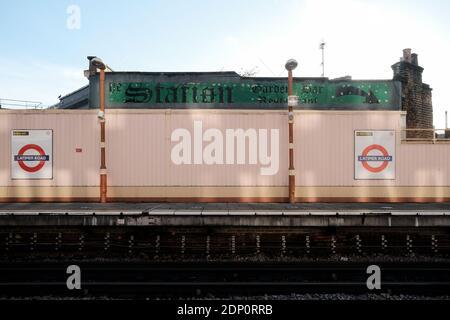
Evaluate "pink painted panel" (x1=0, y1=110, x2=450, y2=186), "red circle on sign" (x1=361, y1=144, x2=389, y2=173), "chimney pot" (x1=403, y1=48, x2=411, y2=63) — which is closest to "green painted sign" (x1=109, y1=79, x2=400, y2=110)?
"pink painted panel" (x1=0, y1=110, x2=450, y2=186)

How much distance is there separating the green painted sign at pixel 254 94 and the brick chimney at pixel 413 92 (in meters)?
3.11

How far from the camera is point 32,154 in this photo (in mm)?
12328

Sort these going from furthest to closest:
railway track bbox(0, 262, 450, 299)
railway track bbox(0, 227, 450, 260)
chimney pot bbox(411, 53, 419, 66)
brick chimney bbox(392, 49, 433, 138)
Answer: chimney pot bbox(411, 53, 419, 66), brick chimney bbox(392, 49, 433, 138), railway track bbox(0, 227, 450, 260), railway track bbox(0, 262, 450, 299)

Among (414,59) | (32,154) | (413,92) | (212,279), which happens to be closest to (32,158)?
(32,154)

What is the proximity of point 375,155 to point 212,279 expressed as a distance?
9.77 m

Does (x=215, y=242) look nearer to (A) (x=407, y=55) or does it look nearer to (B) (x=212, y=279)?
(B) (x=212, y=279)

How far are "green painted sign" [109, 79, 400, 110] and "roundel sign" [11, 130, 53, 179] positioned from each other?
162 inches

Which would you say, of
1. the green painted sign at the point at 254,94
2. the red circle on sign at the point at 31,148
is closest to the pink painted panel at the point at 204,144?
the red circle on sign at the point at 31,148

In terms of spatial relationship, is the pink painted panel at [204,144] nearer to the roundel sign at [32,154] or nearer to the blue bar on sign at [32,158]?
the roundel sign at [32,154]

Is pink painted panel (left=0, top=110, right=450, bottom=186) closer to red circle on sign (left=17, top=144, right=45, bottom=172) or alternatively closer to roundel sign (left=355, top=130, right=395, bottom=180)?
roundel sign (left=355, top=130, right=395, bottom=180)

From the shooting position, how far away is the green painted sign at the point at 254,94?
15039 millimetres

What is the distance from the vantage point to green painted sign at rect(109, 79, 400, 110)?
49.3ft
